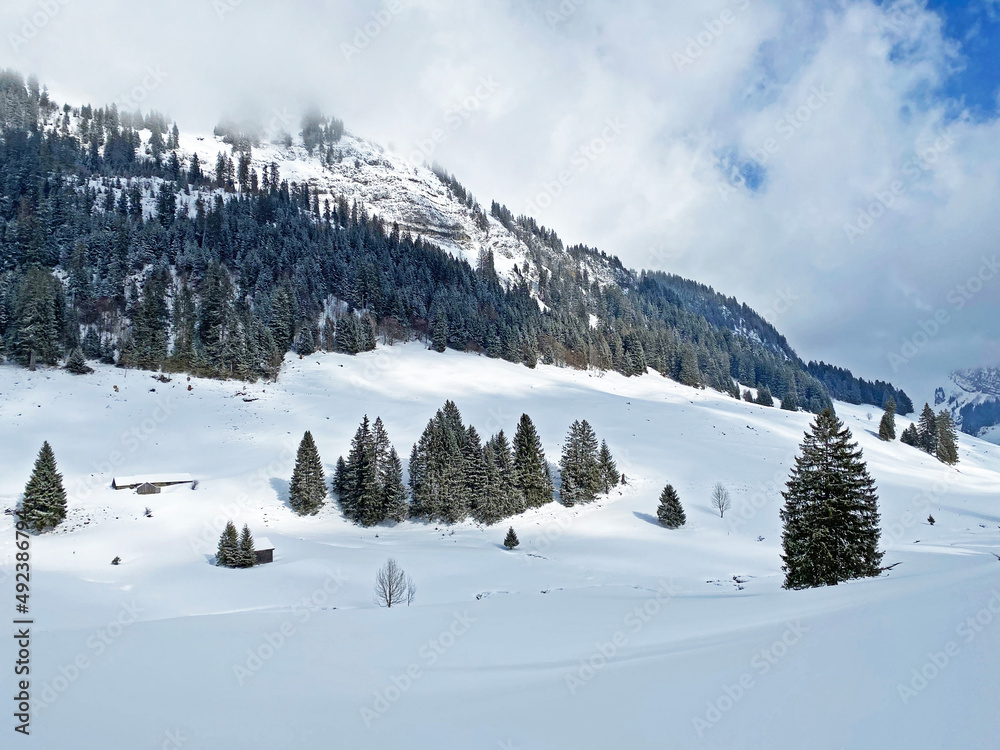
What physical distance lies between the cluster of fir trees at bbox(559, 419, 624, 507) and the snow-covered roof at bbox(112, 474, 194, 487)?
38.9 meters

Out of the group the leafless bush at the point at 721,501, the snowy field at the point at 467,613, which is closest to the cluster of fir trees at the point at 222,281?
the snowy field at the point at 467,613

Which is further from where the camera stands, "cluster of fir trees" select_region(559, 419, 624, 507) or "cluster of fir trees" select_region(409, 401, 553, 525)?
"cluster of fir trees" select_region(559, 419, 624, 507)

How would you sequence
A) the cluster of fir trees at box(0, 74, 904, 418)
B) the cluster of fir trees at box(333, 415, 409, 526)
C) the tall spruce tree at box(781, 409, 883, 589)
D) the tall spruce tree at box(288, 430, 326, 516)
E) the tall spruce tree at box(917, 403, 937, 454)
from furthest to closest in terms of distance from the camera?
the tall spruce tree at box(917, 403, 937, 454), the cluster of fir trees at box(0, 74, 904, 418), the cluster of fir trees at box(333, 415, 409, 526), the tall spruce tree at box(288, 430, 326, 516), the tall spruce tree at box(781, 409, 883, 589)

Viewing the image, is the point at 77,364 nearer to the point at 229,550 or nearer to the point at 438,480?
the point at 229,550

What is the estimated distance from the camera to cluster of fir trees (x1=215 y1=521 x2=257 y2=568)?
3281 cm

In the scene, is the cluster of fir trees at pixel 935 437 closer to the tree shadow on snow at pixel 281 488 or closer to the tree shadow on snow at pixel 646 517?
the tree shadow on snow at pixel 646 517

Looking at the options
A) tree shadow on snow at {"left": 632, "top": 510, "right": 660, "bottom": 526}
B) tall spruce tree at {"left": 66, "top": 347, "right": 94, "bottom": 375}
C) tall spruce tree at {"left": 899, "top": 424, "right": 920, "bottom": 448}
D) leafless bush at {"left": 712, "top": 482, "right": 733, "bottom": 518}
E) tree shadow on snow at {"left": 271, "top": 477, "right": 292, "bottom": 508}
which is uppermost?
tall spruce tree at {"left": 66, "top": 347, "right": 94, "bottom": 375}

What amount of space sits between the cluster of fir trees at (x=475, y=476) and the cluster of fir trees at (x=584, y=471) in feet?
7.05

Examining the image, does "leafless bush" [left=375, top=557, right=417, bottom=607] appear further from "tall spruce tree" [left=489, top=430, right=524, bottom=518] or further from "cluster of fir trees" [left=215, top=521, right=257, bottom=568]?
"tall spruce tree" [left=489, top=430, right=524, bottom=518]

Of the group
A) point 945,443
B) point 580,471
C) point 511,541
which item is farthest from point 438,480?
point 945,443

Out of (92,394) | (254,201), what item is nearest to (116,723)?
(92,394)

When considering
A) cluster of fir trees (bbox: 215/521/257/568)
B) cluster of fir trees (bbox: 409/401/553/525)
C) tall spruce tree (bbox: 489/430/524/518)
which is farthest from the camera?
tall spruce tree (bbox: 489/430/524/518)

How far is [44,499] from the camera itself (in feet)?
118

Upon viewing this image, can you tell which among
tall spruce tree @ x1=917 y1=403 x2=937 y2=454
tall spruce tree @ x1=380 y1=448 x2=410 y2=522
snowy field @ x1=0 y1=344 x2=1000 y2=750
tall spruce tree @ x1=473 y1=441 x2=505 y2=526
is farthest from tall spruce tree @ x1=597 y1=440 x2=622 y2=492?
Answer: tall spruce tree @ x1=917 y1=403 x2=937 y2=454
